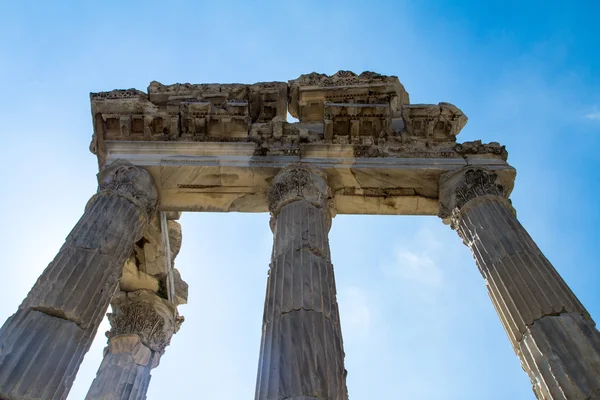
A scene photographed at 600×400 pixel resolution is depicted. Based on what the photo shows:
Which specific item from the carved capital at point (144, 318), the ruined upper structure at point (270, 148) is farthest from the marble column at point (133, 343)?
the ruined upper structure at point (270, 148)

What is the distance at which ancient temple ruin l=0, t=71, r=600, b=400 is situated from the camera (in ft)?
36.8

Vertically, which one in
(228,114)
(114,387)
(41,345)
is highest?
(228,114)

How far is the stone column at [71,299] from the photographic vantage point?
1080 centimetres

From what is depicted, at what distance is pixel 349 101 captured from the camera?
20922 mm

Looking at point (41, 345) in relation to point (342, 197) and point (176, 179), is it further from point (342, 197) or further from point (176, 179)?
point (342, 197)

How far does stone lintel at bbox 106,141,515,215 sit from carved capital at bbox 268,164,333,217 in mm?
741

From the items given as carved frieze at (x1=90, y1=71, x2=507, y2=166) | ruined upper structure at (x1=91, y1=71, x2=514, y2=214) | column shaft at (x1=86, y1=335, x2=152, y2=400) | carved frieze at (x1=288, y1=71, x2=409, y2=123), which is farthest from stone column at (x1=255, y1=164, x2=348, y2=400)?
column shaft at (x1=86, y1=335, x2=152, y2=400)

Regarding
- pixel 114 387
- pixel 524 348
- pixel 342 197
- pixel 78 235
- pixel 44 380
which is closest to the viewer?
pixel 44 380

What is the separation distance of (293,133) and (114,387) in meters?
9.50

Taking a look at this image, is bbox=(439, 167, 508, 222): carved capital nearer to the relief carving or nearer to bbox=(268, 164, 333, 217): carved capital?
the relief carving

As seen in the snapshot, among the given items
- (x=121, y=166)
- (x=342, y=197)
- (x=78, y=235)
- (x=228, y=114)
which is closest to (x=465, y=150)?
(x=342, y=197)

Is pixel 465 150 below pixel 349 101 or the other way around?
below

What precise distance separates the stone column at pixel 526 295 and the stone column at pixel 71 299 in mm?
9125

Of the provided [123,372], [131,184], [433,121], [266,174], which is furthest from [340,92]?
[123,372]
